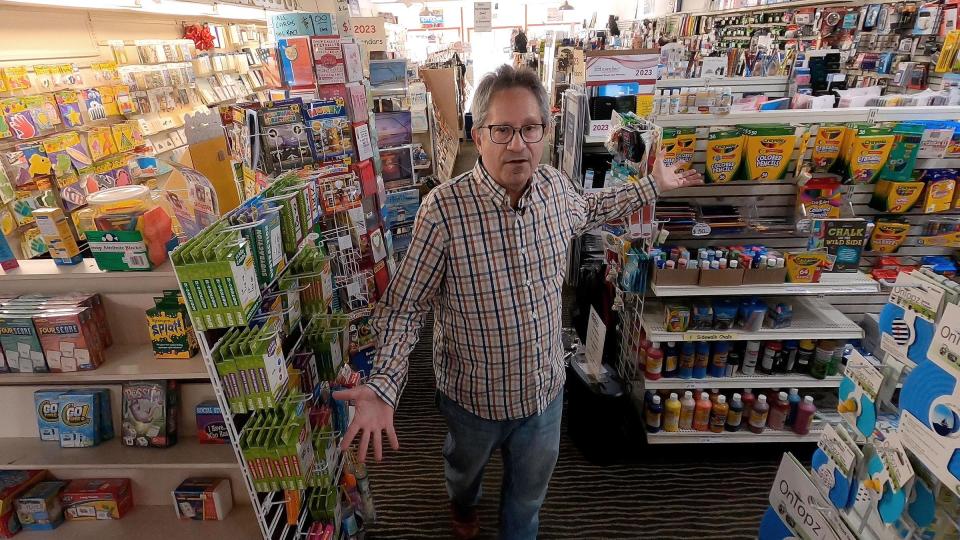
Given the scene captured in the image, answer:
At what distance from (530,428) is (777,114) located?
2078mm

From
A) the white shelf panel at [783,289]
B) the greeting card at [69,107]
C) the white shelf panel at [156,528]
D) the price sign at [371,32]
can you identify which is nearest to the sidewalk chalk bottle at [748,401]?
the white shelf panel at [783,289]

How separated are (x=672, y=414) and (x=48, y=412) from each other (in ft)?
9.80

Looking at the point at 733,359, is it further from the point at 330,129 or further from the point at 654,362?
the point at 330,129

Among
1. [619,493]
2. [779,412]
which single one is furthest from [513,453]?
[779,412]

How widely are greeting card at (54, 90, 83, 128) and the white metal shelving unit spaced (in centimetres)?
296

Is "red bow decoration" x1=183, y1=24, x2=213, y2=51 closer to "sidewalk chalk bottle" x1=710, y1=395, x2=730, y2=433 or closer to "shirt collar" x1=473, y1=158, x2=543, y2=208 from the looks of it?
"shirt collar" x1=473, y1=158, x2=543, y2=208

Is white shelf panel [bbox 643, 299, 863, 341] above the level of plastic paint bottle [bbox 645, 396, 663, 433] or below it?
above

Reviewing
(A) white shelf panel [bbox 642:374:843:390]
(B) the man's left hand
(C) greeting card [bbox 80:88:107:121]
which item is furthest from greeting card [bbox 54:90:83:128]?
(A) white shelf panel [bbox 642:374:843:390]

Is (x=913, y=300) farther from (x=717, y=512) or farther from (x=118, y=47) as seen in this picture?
(x=118, y=47)

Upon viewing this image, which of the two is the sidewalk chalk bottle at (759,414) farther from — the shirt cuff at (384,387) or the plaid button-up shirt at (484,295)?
the shirt cuff at (384,387)

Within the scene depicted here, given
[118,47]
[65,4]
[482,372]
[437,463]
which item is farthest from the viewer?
[118,47]

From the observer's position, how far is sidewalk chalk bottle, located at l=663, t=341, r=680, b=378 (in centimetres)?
282

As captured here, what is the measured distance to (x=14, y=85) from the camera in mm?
3686

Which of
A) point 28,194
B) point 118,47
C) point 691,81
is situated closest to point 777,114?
point 691,81
